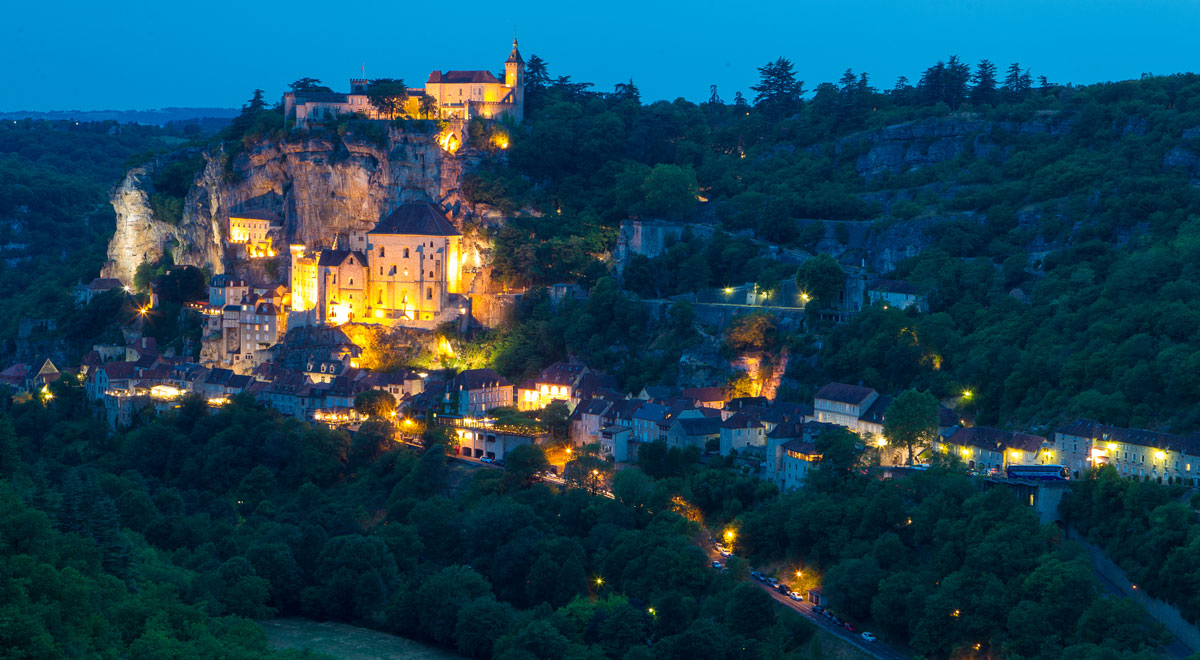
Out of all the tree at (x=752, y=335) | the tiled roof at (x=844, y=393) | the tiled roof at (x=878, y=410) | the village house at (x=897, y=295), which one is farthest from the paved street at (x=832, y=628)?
the village house at (x=897, y=295)

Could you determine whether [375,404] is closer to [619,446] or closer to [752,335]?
[619,446]

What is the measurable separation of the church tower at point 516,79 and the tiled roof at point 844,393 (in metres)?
31.8

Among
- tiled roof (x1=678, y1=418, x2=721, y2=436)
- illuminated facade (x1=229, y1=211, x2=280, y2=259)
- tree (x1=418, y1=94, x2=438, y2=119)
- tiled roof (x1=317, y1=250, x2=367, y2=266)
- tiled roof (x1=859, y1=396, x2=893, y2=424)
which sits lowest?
tiled roof (x1=678, y1=418, x2=721, y2=436)

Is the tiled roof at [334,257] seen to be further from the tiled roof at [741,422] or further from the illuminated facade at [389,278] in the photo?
the tiled roof at [741,422]

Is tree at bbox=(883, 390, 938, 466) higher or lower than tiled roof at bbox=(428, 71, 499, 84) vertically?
lower

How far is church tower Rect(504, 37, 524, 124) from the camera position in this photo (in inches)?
3194

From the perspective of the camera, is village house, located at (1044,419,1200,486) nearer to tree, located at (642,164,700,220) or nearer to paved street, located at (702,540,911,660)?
paved street, located at (702,540,911,660)

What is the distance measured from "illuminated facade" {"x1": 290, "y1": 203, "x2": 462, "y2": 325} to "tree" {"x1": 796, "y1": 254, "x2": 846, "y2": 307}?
53.4ft

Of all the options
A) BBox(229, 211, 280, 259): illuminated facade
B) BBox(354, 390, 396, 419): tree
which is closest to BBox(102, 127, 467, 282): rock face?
BBox(229, 211, 280, 259): illuminated facade

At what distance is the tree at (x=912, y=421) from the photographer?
161 feet

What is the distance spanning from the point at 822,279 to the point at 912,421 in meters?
12.6

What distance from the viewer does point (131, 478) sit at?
2233 inches

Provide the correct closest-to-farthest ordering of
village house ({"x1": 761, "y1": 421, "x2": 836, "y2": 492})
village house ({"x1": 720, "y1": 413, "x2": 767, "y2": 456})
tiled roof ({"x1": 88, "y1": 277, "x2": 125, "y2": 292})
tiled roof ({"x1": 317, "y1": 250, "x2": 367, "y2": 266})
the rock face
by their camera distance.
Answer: village house ({"x1": 761, "y1": 421, "x2": 836, "y2": 492}) → village house ({"x1": 720, "y1": 413, "x2": 767, "y2": 456}) → tiled roof ({"x1": 317, "y1": 250, "x2": 367, "y2": 266}) → the rock face → tiled roof ({"x1": 88, "y1": 277, "x2": 125, "y2": 292})

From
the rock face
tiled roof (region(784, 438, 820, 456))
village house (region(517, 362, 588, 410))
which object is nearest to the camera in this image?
tiled roof (region(784, 438, 820, 456))
